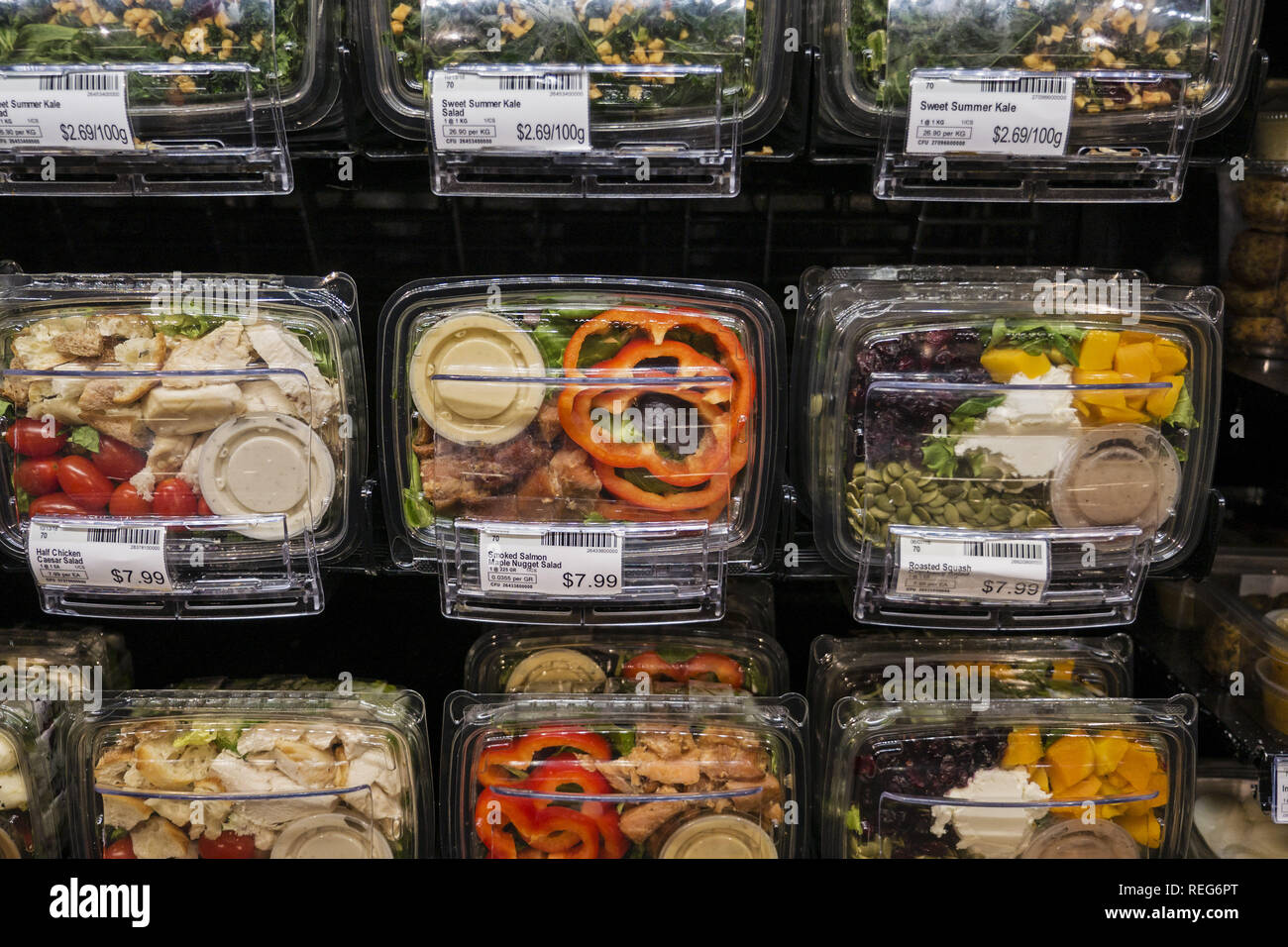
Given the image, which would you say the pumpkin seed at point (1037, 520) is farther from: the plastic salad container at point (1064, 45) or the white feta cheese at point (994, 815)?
the plastic salad container at point (1064, 45)

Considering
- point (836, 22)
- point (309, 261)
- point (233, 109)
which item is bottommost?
point (309, 261)

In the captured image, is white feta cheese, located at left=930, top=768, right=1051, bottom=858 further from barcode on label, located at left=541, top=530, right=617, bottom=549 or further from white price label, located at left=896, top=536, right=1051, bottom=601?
barcode on label, located at left=541, top=530, right=617, bottom=549

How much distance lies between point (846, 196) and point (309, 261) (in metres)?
1.03

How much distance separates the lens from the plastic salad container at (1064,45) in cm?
133

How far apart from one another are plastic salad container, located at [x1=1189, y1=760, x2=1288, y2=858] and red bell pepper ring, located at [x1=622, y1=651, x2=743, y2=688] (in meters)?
0.88

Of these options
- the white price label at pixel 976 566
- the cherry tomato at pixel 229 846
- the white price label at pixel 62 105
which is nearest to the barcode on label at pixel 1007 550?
the white price label at pixel 976 566

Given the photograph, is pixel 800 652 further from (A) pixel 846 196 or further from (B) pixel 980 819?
(A) pixel 846 196

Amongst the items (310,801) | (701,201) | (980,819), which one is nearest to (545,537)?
(310,801)

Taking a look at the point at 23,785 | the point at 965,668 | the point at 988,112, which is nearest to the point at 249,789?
the point at 23,785

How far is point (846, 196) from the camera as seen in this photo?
5.92 ft

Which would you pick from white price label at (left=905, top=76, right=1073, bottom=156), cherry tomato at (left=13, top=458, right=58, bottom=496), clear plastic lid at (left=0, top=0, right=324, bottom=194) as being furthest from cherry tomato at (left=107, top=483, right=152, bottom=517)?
white price label at (left=905, top=76, right=1073, bottom=156)

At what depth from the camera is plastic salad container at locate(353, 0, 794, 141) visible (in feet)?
4.37

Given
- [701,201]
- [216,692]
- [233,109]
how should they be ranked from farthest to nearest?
[701,201], [216,692], [233,109]

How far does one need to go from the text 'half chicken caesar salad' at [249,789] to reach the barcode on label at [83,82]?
3.28 ft
